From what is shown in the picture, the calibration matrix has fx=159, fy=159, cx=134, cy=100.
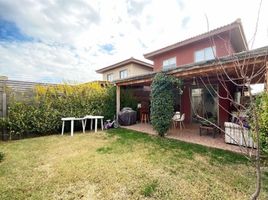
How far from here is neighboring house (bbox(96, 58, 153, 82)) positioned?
15.3 m

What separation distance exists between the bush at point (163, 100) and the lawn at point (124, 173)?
1.39 metres

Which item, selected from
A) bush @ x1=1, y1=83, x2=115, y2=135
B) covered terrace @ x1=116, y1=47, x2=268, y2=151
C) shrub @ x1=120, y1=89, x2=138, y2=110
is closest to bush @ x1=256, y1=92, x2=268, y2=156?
covered terrace @ x1=116, y1=47, x2=268, y2=151

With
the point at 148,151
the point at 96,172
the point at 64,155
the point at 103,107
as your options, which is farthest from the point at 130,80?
the point at 96,172

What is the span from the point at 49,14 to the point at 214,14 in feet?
24.4

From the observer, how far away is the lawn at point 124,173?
2889 mm

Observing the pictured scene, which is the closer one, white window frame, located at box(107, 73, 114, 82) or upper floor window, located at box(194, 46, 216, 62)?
upper floor window, located at box(194, 46, 216, 62)

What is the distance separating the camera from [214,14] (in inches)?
98.5

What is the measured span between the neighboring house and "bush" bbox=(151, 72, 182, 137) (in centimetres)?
863

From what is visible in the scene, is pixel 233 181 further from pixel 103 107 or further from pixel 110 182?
pixel 103 107

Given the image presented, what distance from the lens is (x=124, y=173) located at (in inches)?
143

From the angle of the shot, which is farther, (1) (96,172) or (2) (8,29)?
(2) (8,29)

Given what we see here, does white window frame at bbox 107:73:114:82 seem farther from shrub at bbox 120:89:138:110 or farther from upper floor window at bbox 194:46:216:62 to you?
upper floor window at bbox 194:46:216:62

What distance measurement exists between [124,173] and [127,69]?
13.0m

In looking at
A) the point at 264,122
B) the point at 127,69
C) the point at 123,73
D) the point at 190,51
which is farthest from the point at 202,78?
the point at 123,73
